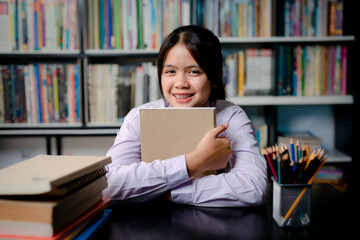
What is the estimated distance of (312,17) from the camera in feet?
6.03

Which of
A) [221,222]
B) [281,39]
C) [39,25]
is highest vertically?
[39,25]

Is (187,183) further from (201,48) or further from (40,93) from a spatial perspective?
(40,93)

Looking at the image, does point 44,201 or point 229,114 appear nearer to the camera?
point 44,201

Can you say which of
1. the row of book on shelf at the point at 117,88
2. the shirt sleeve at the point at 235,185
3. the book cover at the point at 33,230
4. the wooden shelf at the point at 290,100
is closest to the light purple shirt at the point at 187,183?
the shirt sleeve at the point at 235,185

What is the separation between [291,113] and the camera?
86.7 inches

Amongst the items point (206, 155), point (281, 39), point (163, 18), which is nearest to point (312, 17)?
point (281, 39)

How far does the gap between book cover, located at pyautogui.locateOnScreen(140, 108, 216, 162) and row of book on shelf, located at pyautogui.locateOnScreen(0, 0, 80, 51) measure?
1.22 m

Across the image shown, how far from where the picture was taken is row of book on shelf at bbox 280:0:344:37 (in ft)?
6.01

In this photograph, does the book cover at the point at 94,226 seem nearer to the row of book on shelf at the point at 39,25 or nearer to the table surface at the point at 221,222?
the table surface at the point at 221,222

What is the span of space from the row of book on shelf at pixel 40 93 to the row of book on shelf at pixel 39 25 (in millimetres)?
133

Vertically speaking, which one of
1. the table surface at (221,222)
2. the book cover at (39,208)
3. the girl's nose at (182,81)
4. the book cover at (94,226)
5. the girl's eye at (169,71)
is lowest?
the table surface at (221,222)

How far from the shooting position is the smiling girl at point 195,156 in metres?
0.80

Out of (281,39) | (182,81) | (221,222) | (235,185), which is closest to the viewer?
(221,222)

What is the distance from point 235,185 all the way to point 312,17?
146cm
